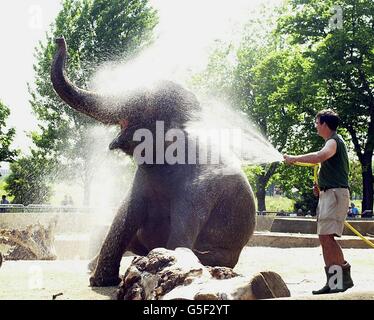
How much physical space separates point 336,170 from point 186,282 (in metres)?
2.28

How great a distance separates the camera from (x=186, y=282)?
488 cm

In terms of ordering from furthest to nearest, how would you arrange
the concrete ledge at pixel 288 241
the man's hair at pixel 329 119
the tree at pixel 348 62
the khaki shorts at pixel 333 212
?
the tree at pixel 348 62, the concrete ledge at pixel 288 241, the man's hair at pixel 329 119, the khaki shorts at pixel 333 212

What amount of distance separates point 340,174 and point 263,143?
115 inches

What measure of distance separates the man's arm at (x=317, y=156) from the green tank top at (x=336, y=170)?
4.3 inches

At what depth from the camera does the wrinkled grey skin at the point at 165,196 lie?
6.62m

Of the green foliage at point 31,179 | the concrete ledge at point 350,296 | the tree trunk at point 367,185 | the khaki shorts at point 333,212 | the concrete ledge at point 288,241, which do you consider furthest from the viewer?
the green foliage at point 31,179

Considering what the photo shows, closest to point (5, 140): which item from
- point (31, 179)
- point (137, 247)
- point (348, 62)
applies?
point (31, 179)

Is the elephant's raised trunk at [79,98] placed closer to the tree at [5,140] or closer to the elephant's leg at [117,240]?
the elephant's leg at [117,240]

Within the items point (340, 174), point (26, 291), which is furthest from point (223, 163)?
point (26, 291)

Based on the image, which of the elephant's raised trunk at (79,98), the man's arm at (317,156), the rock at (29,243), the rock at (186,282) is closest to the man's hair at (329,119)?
the man's arm at (317,156)

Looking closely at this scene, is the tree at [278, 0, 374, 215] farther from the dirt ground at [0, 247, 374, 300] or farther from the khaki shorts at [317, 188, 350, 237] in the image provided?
the khaki shorts at [317, 188, 350, 237]

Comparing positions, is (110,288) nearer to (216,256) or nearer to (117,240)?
(117,240)

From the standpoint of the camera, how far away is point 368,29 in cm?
3278

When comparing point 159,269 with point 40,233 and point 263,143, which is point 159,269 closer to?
point 263,143
